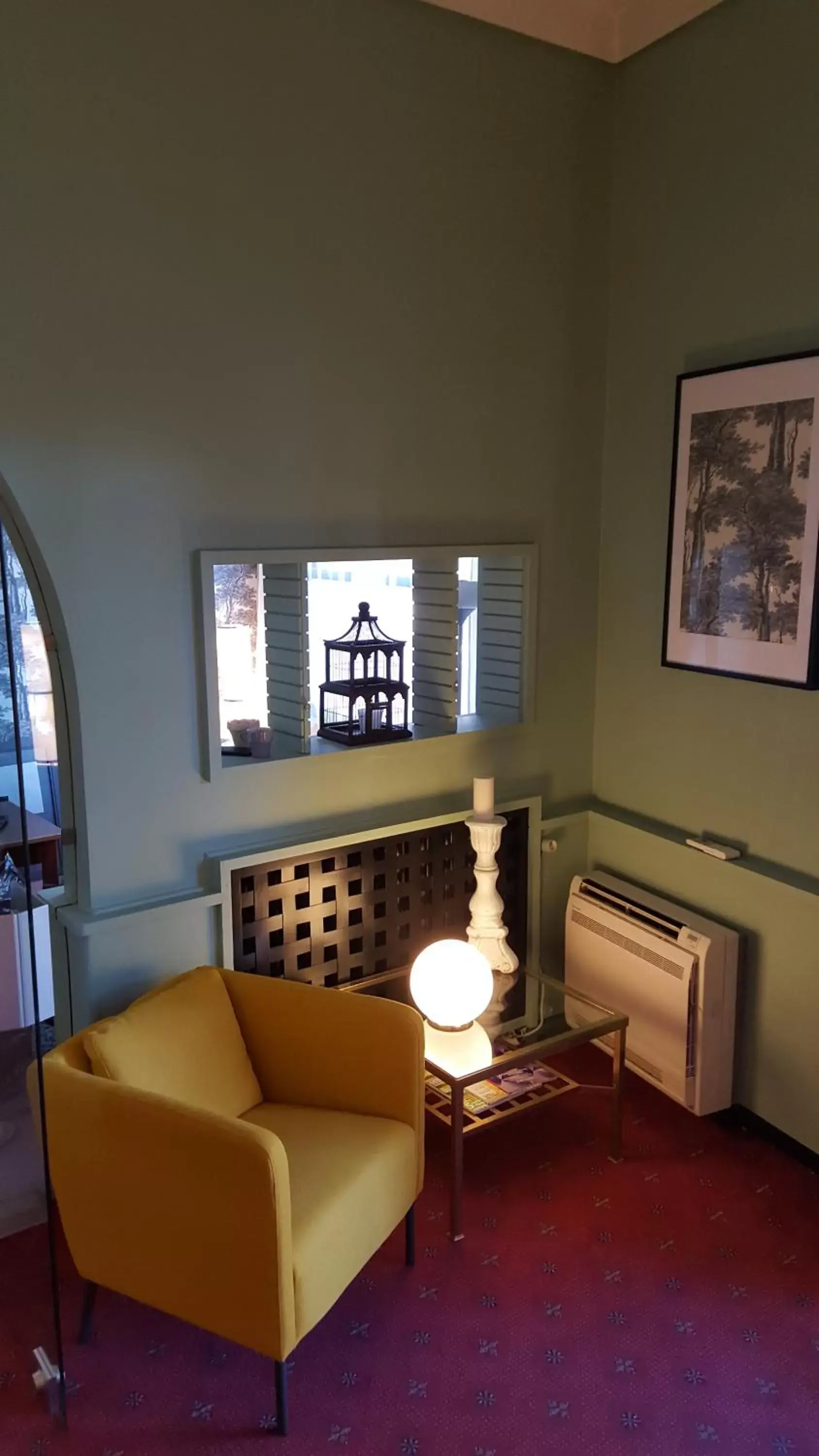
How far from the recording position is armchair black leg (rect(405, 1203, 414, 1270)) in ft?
7.69

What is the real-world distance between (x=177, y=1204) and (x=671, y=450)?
2.27 meters

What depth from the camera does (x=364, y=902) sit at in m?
→ 2.92

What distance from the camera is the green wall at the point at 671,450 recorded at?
2.57 meters

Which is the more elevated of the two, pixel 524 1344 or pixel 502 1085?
pixel 502 1085

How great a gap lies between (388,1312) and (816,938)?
1.34 metres

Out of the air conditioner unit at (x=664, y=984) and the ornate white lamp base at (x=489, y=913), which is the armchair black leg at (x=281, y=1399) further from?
the ornate white lamp base at (x=489, y=913)

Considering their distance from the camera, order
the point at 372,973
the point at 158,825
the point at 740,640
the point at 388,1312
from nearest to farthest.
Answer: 1. the point at 388,1312
2. the point at 158,825
3. the point at 740,640
4. the point at 372,973

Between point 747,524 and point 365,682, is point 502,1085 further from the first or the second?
point 747,524

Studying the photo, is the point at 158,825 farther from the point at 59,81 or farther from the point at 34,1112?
the point at 59,81

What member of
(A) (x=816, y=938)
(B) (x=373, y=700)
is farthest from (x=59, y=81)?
(A) (x=816, y=938)

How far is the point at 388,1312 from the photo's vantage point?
2.24 m

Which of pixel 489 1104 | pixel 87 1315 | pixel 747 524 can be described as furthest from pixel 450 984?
pixel 747 524

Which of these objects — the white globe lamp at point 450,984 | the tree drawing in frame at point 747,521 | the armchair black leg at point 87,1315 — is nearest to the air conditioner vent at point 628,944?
the white globe lamp at point 450,984

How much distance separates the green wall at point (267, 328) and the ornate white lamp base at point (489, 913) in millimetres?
242
